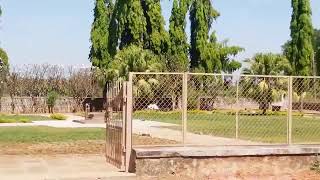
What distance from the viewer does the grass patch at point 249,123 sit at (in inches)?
462

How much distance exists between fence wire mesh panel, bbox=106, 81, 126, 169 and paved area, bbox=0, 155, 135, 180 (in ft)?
0.75

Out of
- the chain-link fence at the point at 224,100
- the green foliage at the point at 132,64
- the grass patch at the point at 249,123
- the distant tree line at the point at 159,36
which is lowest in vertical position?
the grass patch at the point at 249,123

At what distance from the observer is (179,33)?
45.1m

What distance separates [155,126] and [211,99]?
457 inches

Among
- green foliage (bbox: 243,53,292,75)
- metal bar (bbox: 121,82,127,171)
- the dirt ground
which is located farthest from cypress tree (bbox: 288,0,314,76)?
metal bar (bbox: 121,82,127,171)

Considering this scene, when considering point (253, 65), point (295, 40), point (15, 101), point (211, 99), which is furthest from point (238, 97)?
point (295, 40)

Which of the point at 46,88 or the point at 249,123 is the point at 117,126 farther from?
the point at 46,88

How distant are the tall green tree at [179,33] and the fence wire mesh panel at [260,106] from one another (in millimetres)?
29787

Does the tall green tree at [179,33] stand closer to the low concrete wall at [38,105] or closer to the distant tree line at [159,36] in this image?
the distant tree line at [159,36]

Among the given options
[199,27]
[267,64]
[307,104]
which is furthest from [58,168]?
[199,27]

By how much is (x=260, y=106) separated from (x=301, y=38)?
37296mm

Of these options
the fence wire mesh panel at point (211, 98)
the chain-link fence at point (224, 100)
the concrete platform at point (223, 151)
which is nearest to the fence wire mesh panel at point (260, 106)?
the chain-link fence at point (224, 100)

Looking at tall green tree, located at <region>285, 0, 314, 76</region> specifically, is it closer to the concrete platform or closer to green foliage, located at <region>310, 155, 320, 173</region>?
green foliage, located at <region>310, 155, 320, 173</region>

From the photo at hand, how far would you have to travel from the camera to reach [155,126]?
23062 mm
